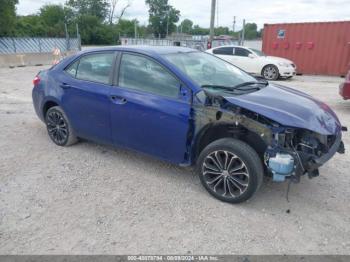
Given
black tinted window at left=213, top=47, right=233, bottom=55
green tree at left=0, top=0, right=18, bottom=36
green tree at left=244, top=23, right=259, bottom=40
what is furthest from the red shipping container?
green tree at left=244, top=23, right=259, bottom=40

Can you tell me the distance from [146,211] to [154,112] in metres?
1.09

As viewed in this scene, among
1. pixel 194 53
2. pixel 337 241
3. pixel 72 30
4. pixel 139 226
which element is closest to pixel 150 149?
pixel 139 226

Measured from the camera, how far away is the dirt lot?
2750mm

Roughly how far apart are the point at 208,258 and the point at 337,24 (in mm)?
15056

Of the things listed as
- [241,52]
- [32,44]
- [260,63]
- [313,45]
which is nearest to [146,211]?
[260,63]

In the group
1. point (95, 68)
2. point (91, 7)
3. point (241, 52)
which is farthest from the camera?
point (91, 7)

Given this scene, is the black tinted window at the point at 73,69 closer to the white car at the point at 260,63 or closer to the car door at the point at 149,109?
the car door at the point at 149,109

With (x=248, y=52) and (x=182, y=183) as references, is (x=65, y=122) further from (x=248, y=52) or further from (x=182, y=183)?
A: (x=248, y=52)

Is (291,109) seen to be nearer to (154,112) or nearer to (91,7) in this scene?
(154,112)

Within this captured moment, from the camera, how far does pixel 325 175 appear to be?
13.3 feet

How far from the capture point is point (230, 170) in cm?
329

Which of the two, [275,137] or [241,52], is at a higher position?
[241,52]

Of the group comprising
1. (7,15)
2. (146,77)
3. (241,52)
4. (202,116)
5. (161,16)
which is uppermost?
(161,16)

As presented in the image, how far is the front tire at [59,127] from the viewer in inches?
184
